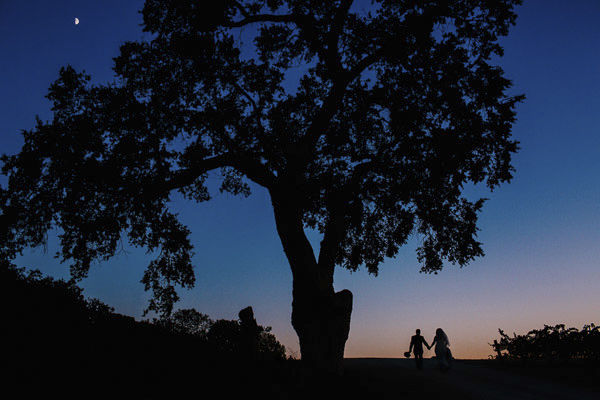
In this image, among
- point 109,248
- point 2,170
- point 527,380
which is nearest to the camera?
point 2,170

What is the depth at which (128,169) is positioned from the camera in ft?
45.0

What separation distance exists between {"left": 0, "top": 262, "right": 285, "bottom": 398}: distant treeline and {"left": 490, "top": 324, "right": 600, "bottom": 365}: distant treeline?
12639 mm

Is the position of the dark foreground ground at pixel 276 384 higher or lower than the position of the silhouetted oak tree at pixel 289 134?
lower

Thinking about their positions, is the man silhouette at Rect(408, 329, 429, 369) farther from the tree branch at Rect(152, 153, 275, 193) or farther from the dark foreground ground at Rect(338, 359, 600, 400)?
the tree branch at Rect(152, 153, 275, 193)

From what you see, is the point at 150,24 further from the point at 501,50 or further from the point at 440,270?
the point at 440,270

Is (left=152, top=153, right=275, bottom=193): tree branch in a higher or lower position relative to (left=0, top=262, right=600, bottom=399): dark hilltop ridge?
higher

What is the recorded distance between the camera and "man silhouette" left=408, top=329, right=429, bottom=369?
17.0 m

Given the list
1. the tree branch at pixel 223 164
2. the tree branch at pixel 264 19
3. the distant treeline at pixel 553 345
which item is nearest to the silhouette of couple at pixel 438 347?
the distant treeline at pixel 553 345

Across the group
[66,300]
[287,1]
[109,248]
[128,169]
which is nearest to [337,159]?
[287,1]

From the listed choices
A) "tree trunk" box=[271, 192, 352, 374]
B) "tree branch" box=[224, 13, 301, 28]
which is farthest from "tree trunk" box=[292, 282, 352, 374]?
"tree branch" box=[224, 13, 301, 28]

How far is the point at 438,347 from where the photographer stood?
16.3 meters

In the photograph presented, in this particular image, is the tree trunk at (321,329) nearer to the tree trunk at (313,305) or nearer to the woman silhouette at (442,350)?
the tree trunk at (313,305)

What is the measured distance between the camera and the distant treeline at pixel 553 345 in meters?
16.4

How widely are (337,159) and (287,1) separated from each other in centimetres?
613
